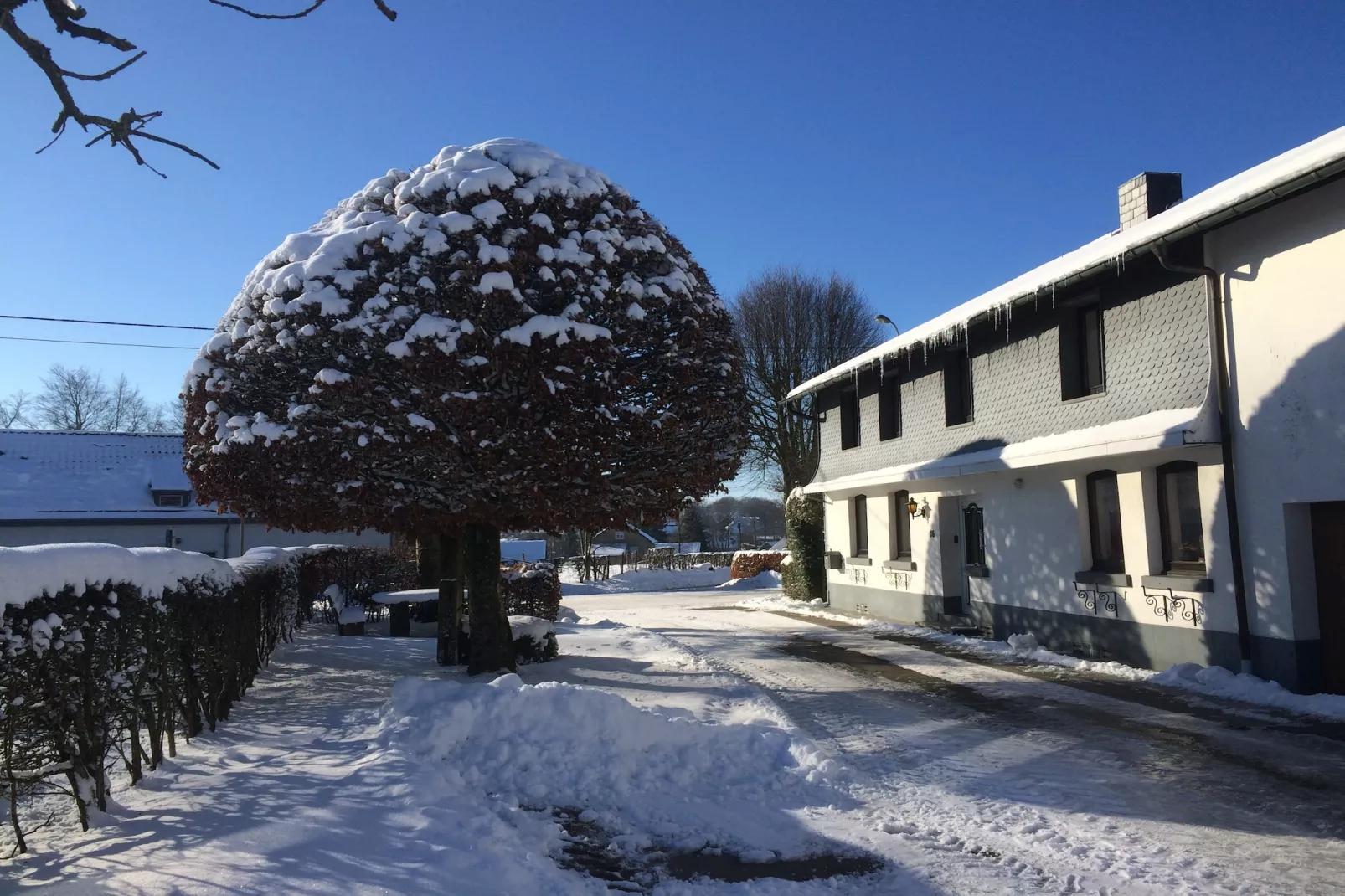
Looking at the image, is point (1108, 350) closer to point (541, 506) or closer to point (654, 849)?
point (541, 506)

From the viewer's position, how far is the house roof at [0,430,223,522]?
31.5 metres

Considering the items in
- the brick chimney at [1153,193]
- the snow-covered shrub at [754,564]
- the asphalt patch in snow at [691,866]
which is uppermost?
the brick chimney at [1153,193]

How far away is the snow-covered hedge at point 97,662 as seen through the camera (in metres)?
4.31

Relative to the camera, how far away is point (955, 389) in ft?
55.1

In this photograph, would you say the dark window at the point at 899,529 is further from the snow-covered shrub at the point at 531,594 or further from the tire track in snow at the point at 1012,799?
the tire track in snow at the point at 1012,799

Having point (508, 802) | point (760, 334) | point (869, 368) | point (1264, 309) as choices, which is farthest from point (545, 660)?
point (760, 334)

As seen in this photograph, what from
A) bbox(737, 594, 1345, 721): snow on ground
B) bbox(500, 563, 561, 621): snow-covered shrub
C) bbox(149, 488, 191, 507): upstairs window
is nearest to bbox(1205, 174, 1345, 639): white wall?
bbox(737, 594, 1345, 721): snow on ground

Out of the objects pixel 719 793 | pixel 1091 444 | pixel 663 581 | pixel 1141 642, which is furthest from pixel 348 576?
pixel 663 581

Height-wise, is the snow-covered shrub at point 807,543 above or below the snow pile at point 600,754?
above

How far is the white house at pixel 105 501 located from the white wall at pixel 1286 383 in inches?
1098

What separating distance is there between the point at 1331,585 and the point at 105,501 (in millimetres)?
35443

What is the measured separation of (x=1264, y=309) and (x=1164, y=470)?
2.43m

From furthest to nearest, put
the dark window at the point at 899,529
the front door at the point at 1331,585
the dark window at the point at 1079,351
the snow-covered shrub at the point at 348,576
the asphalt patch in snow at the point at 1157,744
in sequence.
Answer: the dark window at the point at 899,529 → the snow-covered shrub at the point at 348,576 → the dark window at the point at 1079,351 → the front door at the point at 1331,585 → the asphalt patch in snow at the point at 1157,744

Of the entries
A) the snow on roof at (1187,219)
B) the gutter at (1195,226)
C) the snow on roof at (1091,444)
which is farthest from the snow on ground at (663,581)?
the gutter at (1195,226)
